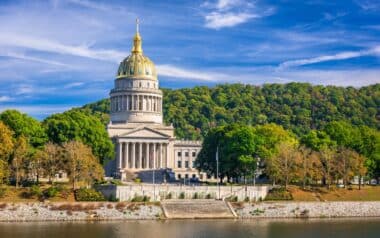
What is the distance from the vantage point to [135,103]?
154 metres

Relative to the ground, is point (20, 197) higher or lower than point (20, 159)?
lower

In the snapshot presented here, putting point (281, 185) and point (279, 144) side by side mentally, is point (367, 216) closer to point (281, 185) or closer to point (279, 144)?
point (281, 185)

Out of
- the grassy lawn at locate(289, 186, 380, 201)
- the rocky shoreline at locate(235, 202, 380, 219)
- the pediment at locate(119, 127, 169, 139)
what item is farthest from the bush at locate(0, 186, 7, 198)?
the pediment at locate(119, 127, 169, 139)

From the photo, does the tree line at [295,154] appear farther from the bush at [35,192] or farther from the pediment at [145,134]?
the bush at [35,192]

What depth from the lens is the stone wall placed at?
3681 inches

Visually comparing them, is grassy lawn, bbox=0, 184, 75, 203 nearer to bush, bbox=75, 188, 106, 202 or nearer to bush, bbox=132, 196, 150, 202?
bush, bbox=75, 188, 106, 202

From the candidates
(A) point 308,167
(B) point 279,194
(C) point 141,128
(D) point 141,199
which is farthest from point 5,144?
(C) point 141,128

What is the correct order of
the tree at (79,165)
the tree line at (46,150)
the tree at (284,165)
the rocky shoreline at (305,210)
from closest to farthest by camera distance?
the rocky shoreline at (305,210) → the tree at (79,165) → the tree line at (46,150) → the tree at (284,165)

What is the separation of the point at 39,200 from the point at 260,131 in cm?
4481

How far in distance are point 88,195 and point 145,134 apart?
52.5 m

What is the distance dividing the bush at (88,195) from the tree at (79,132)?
15085mm

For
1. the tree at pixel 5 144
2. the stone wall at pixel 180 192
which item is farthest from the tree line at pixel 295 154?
the tree at pixel 5 144

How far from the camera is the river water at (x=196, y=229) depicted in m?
71.1

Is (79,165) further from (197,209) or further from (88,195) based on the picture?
(197,209)
